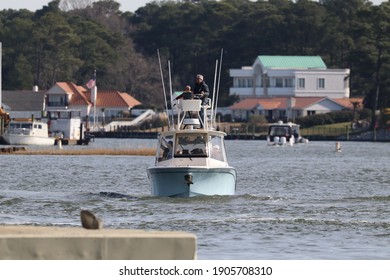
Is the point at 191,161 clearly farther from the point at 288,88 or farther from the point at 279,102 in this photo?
the point at 288,88

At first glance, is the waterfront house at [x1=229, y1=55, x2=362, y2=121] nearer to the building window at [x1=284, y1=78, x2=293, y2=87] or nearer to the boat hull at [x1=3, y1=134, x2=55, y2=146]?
the building window at [x1=284, y1=78, x2=293, y2=87]

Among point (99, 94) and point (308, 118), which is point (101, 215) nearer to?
point (308, 118)

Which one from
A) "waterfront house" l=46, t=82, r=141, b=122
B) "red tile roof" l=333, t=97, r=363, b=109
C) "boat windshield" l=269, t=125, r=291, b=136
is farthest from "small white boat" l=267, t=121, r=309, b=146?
"waterfront house" l=46, t=82, r=141, b=122

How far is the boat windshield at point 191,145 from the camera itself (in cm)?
3969

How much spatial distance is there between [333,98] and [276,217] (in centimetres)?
14826

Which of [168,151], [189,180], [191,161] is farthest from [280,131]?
[189,180]

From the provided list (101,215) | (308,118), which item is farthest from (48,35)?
(101,215)

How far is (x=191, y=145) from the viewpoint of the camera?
4000cm

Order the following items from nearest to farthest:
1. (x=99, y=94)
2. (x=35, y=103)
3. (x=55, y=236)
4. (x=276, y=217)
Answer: (x=55, y=236) < (x=276, y=217) < (x=35, y=103) < (x=99, y=94)

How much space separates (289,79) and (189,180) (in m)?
148

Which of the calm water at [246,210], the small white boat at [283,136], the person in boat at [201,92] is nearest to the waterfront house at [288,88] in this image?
the small white boat at [283,136]

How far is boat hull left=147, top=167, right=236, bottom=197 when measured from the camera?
127 ft

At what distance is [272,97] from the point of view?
18675cm

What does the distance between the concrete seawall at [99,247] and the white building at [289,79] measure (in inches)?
6403
